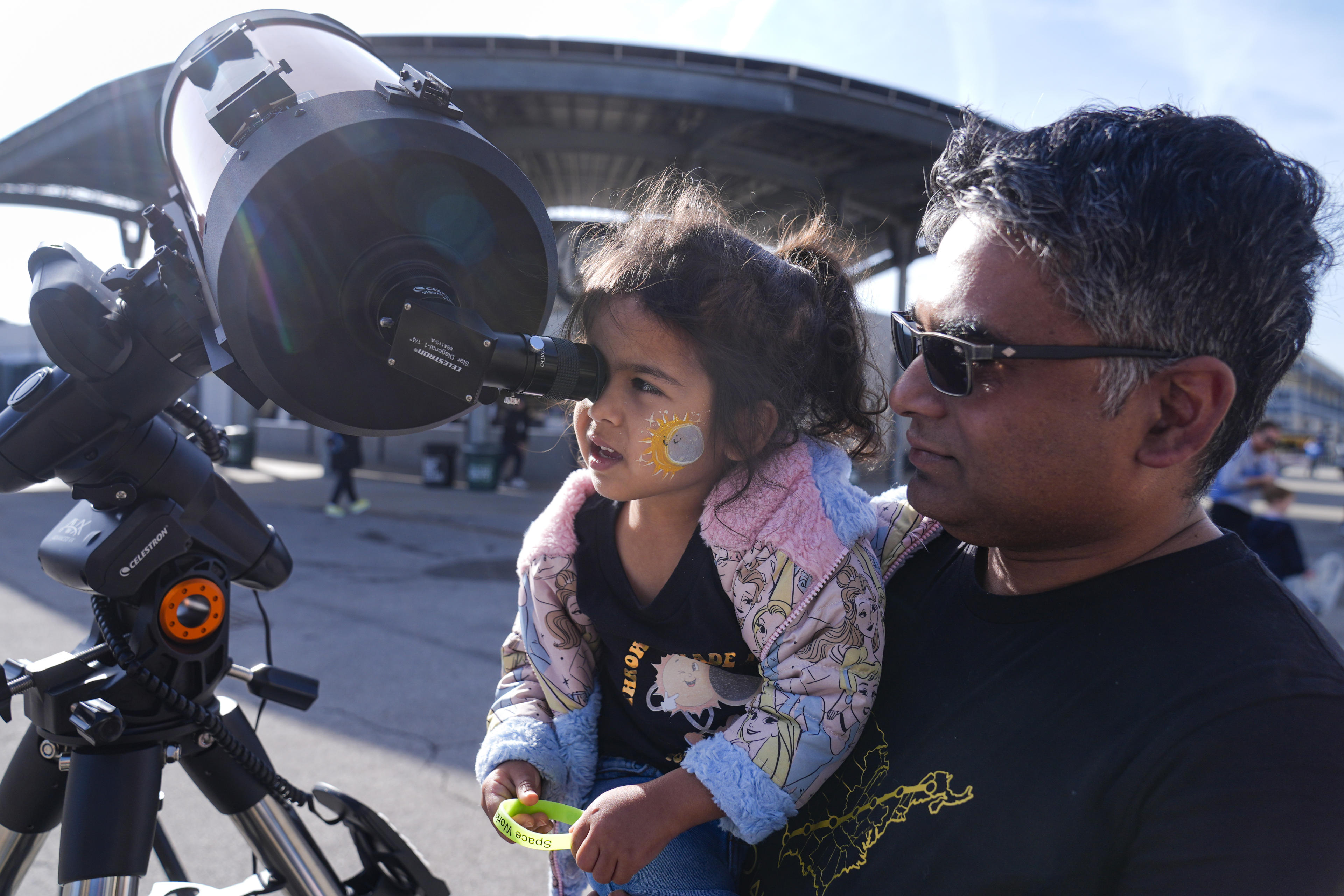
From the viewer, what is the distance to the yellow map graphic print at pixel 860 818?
1.10 metres

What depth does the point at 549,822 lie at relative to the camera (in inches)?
53.2

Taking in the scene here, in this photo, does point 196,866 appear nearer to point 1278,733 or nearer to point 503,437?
point 1278,733

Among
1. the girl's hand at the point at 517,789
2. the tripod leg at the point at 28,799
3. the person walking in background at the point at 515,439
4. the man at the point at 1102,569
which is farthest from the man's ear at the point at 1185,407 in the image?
the person walking in background at the point at 515,439

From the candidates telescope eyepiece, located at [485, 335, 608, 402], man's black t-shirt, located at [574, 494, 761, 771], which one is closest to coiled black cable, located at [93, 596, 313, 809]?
man's black t-shirt, located at [574, 494, 761, 771]

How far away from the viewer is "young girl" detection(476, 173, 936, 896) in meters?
1.27

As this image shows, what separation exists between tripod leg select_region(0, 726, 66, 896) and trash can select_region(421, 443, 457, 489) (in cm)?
1254

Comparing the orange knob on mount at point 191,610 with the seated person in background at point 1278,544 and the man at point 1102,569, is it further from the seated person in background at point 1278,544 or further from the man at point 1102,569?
the seated person in background at point 1278,544

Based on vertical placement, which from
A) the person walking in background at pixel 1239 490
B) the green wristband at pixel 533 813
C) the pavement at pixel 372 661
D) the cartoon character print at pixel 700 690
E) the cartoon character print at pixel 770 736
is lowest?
the pavement at pixel 372 661

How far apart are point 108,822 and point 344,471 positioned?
381 inches

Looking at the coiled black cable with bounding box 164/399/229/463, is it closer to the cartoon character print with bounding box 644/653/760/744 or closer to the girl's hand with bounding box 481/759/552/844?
the girl's hand with bounding box 481/759/552/844

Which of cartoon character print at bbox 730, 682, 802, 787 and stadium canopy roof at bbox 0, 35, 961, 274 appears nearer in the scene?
cartoon character print at bbox 730, 682, 802, 787

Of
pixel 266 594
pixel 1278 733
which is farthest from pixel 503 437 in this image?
pixel 1278 733

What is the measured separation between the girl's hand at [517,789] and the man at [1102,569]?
0.38 meters

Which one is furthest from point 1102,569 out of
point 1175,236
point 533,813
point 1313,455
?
point 1313,455
